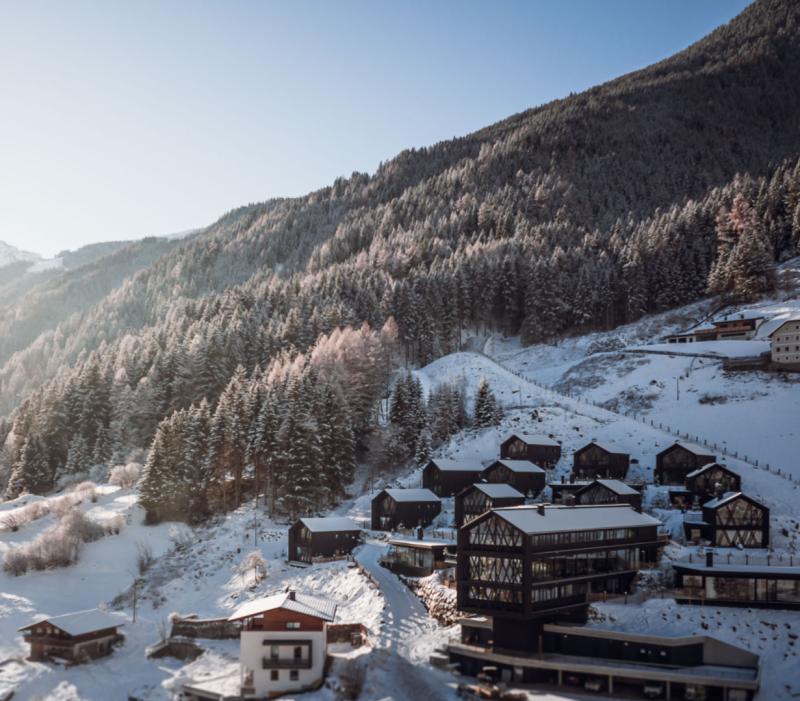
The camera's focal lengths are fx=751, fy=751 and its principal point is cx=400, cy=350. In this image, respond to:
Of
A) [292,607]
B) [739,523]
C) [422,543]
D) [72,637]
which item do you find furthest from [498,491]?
[72,637]

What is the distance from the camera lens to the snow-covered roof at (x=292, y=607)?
4591 cm

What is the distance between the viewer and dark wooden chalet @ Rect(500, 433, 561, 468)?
79188mm

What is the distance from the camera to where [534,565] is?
153 feet

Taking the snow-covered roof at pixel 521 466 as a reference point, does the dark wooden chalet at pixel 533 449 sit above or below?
above

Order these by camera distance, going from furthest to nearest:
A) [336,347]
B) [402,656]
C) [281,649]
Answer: [336,347], [402,656], [281,649]

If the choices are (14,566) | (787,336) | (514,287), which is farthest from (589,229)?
(14,566)

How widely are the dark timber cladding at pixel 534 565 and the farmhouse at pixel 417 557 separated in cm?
1033

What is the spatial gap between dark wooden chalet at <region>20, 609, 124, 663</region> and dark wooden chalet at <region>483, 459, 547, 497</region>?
37.4 meters

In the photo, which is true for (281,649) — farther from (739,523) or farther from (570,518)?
(739,523)

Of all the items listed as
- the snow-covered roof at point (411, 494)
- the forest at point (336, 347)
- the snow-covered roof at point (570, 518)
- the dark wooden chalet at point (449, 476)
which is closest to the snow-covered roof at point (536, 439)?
the dark wooden chalet at point (449, 476)

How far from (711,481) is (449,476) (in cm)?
2478

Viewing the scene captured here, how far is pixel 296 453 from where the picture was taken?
79.3 m

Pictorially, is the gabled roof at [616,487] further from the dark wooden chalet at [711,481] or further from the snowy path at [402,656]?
the snowy path at [402,656]

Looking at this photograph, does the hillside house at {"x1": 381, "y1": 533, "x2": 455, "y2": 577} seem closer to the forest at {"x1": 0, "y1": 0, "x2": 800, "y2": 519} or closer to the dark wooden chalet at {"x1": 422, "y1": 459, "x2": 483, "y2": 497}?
the dark wooden chalet at {"x1": 422, "y1": 459, "x2": 483, "y2": 497}
